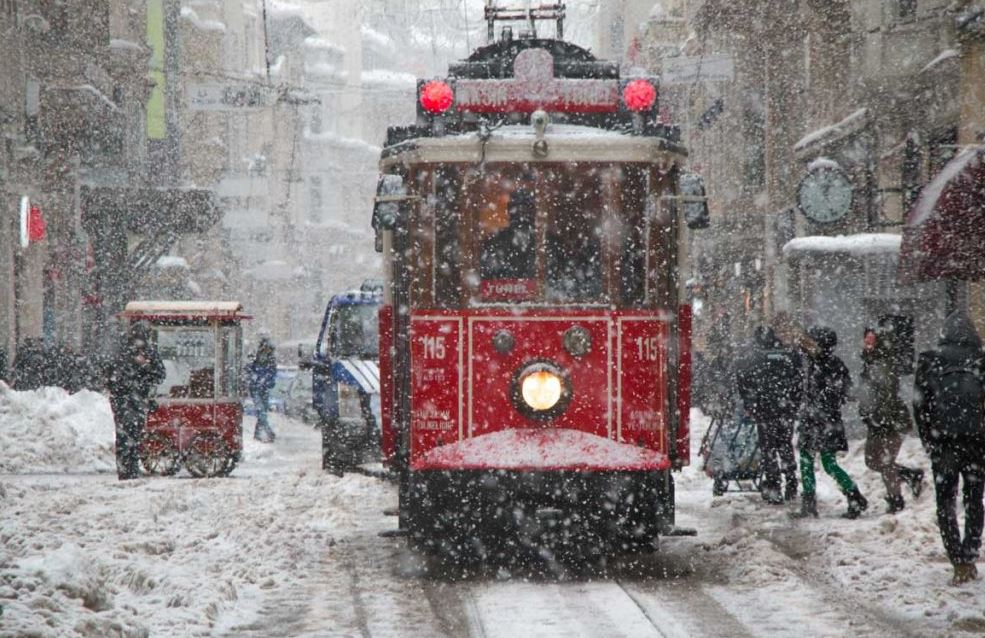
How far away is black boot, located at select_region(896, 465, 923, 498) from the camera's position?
44.9 feet

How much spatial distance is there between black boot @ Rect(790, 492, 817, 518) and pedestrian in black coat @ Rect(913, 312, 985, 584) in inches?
156

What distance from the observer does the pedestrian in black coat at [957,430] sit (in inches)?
380

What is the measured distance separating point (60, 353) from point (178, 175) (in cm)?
1840

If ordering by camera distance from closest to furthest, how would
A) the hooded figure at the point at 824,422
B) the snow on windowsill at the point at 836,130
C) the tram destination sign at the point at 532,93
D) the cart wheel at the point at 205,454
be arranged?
the tram destination sign at the point at 532,93, the hooded figure at the point at 824,422, the cart wheel at the point at 205,454, the snow on windowsill at the point at 836,130

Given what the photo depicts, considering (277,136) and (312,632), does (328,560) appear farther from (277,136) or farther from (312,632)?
(277,136)

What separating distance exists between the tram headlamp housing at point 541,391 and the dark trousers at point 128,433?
8510 millimetres

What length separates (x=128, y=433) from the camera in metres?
17.9

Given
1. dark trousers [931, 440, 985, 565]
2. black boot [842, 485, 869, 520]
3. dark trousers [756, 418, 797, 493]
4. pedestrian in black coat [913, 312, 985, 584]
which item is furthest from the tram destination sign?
dark trousers [756, 418, 797, 493]

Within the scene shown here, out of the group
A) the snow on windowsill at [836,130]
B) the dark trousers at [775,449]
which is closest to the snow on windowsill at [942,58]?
the snow on windowsill at [836,130]

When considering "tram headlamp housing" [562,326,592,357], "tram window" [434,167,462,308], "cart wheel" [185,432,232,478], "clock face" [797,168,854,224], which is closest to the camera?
"tram headlamp housing" [562,326,592,357]

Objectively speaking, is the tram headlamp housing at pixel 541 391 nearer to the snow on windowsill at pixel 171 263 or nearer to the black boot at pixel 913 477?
the black boot at pixel 913 477

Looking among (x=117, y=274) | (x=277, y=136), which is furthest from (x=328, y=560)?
(x=277, y=136)

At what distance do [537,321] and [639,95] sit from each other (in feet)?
5.96

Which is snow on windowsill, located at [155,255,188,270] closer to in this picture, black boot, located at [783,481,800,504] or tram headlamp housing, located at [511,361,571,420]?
black boot, located at [783,481,800,504]
